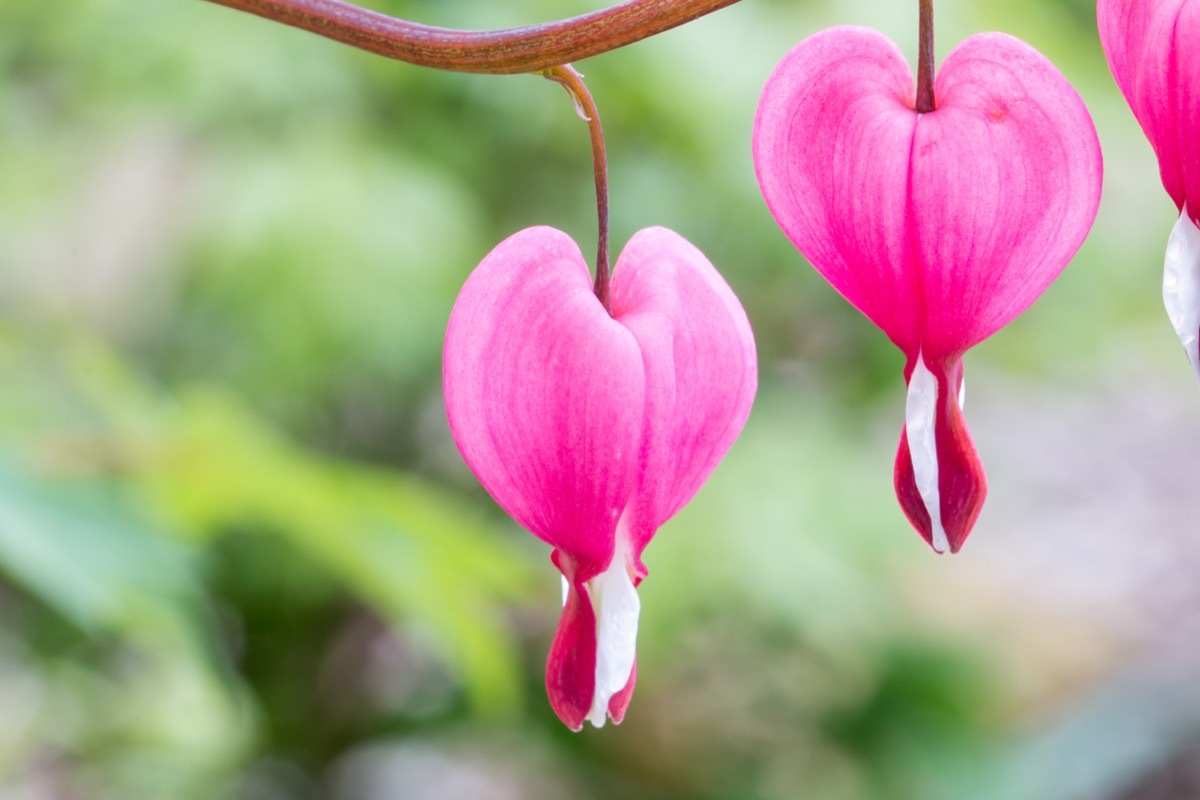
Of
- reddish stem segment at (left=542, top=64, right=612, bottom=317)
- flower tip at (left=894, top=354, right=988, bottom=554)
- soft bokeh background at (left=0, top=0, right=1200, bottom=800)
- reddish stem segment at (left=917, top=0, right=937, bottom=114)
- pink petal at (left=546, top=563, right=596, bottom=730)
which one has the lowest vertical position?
soft bokeh background at (left=0, top=0, right=1200, bottom=800)

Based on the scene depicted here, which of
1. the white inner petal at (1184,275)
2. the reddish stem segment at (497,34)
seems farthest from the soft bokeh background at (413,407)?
the white inner petal at (1184,275)

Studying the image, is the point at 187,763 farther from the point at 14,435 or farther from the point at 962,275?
the point at 962,275

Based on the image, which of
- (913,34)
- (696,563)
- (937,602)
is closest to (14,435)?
(696,563)

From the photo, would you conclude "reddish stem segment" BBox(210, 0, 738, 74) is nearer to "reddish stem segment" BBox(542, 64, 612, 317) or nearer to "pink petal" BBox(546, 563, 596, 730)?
"reddish stem segment" BBox(542, 64, 612, 317)

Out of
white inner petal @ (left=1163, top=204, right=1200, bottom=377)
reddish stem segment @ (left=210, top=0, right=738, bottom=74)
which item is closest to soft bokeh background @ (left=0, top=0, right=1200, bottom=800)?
reddish stem segment @ (left=210, top=0, right=738, bottom=74)

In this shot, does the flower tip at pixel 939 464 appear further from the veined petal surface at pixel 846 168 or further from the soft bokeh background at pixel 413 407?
the soft bokeh background at pixel 413 407

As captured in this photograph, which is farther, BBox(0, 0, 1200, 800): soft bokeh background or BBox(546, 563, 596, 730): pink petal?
BBox(0, 0, 1200, 800): soft bokeh background

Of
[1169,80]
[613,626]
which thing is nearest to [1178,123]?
[1169,80]
